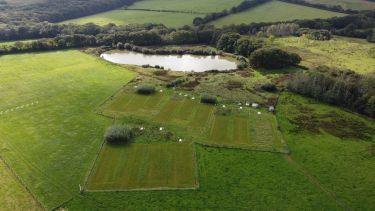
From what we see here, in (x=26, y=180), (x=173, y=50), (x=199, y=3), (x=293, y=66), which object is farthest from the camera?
(x=199, y=3)

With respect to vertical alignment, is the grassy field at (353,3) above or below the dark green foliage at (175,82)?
above

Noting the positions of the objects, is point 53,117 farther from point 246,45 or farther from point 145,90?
point 246,45

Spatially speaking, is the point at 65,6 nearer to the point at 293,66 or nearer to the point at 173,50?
the point at 173,50

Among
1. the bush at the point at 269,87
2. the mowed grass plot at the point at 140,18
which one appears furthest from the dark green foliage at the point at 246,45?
the mowed grass plot at the point at 140,18

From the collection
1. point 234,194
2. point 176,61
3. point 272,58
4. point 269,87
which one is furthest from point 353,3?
point 234,194

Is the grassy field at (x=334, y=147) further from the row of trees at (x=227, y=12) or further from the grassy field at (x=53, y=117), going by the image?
the row of trees at (x=227, y=12)

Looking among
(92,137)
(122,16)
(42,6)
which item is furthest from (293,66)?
(42,6)
